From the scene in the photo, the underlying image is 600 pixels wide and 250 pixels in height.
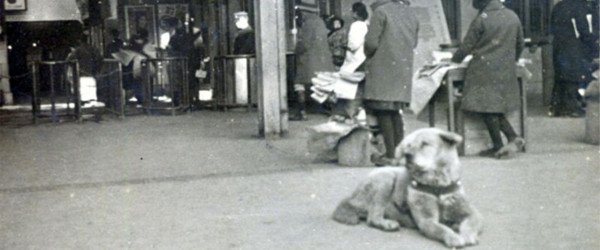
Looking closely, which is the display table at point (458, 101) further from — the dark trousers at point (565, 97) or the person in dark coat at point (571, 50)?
the dark trousers at point (565, 97)

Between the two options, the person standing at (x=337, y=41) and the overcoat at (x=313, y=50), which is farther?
the person standing at (x=337, y=41)

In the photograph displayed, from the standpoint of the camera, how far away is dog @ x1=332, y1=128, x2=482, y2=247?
6270mm

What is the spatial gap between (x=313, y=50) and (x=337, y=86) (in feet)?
18.9

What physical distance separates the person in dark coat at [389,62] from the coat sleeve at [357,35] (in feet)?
15.3

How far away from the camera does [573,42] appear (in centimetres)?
1439

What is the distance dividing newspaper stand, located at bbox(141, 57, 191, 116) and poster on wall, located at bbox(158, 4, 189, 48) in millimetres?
2857

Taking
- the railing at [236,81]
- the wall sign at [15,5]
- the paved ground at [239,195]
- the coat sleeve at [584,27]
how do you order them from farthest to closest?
the wall sign at [15,5] < the railing at [236,81] < the coat sleeve at [584,27] < the paved ground at [239,195]

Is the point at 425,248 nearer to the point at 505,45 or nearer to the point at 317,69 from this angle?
the point at 505,45

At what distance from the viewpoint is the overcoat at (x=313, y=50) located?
16.0 metres

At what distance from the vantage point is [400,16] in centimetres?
991

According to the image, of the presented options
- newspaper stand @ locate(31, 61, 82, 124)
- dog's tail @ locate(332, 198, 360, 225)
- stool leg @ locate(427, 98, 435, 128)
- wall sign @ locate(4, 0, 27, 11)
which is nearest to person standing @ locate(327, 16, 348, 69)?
newspaper stand @ locate(31, 61, 82, 124)

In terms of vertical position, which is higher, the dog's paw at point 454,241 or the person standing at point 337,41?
the person standing at point 337,41

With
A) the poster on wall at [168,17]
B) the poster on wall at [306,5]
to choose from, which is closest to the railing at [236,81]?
the poster on wall at [306,5]

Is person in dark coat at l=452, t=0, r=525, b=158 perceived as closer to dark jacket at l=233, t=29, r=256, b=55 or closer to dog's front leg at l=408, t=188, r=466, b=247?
dog's front leg at l=408, t=188, r=466, b=247
